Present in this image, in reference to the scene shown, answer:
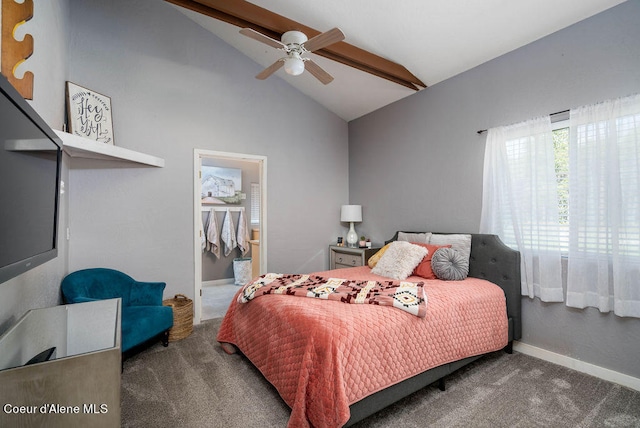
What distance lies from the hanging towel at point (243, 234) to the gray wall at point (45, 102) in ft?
9.58

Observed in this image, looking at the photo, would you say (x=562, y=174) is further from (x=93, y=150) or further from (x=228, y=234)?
(x=228, y=234)

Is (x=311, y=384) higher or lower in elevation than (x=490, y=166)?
lower

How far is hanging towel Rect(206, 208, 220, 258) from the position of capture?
17.2 ft

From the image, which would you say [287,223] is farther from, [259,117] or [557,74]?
[557,74]

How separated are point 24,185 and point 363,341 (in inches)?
62.2

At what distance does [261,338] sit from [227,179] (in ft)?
12.9

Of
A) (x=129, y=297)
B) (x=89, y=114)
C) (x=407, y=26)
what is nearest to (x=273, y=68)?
(x=407, y=26)

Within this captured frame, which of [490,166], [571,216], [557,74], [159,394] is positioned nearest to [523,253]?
[571,216]

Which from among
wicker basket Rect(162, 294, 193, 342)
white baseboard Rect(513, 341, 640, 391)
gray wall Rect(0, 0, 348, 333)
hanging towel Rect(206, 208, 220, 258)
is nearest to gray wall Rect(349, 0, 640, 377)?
white baseboard Rect(513, 341, 640, 391)

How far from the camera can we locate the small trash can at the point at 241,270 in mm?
5383

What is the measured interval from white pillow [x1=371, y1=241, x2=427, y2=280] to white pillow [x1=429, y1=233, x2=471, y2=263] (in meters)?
0.29

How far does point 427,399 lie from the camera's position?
200 cm

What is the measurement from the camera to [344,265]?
13.9 ft

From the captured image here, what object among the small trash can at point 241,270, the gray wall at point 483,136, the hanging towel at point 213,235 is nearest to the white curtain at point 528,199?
the gray wall at point 483,136
